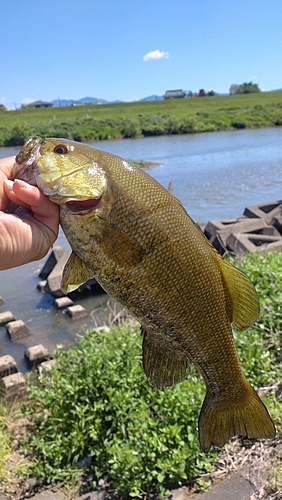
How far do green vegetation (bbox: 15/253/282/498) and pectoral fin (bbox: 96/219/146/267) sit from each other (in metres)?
2.07

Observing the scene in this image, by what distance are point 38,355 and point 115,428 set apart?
3.15 meters

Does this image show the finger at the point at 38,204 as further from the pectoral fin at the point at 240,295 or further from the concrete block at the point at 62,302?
the concrete block at the point at 62,302

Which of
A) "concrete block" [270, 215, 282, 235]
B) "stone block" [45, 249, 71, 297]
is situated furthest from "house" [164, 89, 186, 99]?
"stone block" [45, 249, 71, 297]

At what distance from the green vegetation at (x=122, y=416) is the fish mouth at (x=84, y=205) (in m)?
2.26

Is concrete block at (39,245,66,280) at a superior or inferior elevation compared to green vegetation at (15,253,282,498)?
inferior

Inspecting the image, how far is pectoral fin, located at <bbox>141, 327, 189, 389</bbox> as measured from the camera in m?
2.10

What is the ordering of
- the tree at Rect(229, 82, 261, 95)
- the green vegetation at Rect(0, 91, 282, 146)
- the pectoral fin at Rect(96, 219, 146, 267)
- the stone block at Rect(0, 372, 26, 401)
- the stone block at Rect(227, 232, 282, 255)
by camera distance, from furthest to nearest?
the tree at Rect(229, 82, 261, 95) < the green vegetation at Rect(0, 91, 282, 146) < the stone block at Rect(227, 232, 282, 255) < the stone block at Rect(0, 372, 26, 401) < the pectoral fin at Rect(96, 219, 146, 267)

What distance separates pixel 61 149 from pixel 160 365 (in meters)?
1.16

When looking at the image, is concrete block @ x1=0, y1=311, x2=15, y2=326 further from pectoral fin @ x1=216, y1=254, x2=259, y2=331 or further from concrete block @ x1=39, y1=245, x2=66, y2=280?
pectoral fin @ x1=216, y1=254, x2=259, y2=331

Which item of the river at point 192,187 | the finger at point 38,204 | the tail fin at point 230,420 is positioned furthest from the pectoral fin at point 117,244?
the river at point 192,187

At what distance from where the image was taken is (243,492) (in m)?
3.36

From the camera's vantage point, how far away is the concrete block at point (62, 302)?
9.23m

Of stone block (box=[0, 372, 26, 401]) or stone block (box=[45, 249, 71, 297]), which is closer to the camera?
stone block (box=[0, 372, 26, 401])

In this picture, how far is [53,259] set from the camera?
1075 centimetres
